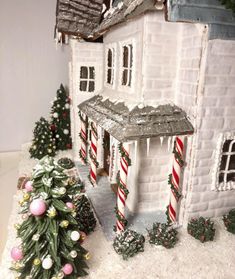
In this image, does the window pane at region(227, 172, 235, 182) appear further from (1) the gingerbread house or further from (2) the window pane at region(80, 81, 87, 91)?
(2) the window pane at region(80, 81, 87, 91)

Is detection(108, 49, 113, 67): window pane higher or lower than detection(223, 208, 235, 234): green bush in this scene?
higher

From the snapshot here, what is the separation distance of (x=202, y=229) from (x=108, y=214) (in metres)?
1.84

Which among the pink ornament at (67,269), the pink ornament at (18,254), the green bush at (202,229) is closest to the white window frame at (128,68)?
the green bush at (202,229)

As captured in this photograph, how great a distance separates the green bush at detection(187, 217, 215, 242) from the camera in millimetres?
4738

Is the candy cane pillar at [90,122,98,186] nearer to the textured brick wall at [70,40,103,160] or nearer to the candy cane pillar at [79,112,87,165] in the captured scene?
the candy cane pillar at [79,112,87,165]

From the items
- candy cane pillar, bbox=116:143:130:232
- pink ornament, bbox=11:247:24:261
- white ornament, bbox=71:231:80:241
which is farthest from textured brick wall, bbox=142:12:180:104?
pink ornament, bbox=11:247:24:261

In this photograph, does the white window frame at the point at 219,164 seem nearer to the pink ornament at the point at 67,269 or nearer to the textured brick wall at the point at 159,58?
the textured brick wall at the point at 159,58

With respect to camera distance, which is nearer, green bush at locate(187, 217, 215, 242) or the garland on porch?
green bush at locate(187, 217, 215, 242)

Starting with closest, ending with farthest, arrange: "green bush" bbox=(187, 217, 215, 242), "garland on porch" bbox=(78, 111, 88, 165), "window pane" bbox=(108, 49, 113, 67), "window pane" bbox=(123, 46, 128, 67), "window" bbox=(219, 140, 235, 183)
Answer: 1. "green bush" bbox=(187, 217, 215, 242)
2. "window" bbox=(219, 140, 235, 183)
3. "window pane" bbox=(123, 46, 128, 67)
4. "window pane" bbox=(108, 49, 113, 67)
5. "garland on porch" bbox=(78, 111, 88, 165)

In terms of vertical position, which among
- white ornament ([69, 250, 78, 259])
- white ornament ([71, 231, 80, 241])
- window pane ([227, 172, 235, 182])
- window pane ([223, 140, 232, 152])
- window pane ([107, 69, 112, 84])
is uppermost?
window pane ([107, 69, 112, 84])

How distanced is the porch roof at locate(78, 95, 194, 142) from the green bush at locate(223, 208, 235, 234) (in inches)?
73.1

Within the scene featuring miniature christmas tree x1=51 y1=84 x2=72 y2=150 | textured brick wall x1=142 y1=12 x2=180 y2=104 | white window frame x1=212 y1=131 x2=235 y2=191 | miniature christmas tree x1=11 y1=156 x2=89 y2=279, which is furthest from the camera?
miniature christmas tree x1=51 y1=84 x2=72 y2=150

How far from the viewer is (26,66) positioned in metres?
9.10

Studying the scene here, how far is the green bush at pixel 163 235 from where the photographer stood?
457cm
